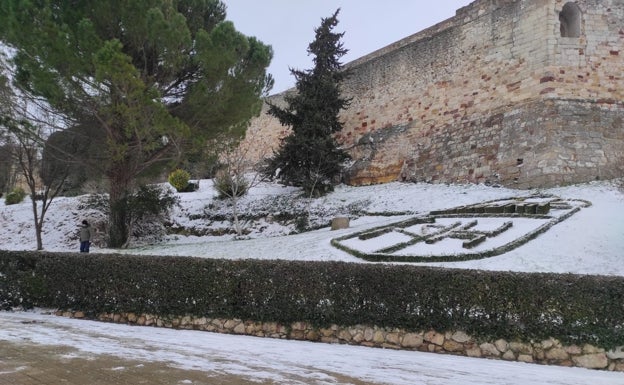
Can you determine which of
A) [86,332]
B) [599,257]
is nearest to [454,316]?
[599,257]

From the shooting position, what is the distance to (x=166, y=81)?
1254cm

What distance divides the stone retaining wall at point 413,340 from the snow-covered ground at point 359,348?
0.23 metres

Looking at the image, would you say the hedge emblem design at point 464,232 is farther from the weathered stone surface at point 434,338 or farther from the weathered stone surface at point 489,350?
the weathered stone surface at point 489,350

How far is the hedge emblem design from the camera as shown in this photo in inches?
333

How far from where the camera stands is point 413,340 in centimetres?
577

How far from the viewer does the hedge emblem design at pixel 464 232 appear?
845 cm

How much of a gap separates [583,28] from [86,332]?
14361mm

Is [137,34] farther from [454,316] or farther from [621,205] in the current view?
[621,205]

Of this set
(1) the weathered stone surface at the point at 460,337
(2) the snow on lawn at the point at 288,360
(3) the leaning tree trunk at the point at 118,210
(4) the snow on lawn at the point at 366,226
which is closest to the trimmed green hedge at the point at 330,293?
(1) the weathered stone surface at the point at 460,337

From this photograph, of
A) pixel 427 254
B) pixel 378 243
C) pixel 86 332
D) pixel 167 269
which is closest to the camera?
pixel 86 332

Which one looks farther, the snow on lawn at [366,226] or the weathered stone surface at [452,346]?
the snow on lawn at [366,226]

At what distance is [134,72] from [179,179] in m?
10.7

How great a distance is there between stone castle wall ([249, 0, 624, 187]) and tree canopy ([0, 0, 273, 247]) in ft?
19.4

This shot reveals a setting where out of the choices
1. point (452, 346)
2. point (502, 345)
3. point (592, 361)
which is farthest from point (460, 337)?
point (592, 361)
